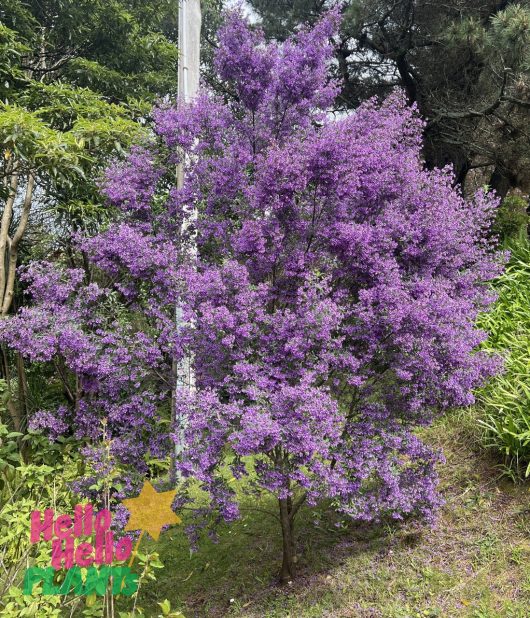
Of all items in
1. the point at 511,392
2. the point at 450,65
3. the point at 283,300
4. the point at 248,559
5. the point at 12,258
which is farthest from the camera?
the point at 450,65

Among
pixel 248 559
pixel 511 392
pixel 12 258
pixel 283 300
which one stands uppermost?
pixel 283 300

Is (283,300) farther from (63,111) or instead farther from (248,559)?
(63,111)

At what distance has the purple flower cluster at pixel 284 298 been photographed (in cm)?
258

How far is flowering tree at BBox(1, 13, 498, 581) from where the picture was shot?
258cm

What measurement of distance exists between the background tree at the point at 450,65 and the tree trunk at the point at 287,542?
496 centimetres

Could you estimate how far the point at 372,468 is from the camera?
2748 mm

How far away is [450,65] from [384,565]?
7288mm

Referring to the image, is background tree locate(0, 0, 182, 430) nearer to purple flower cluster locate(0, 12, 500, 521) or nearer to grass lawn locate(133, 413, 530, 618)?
purple flower cluster locate(0, 12, 500, 521)

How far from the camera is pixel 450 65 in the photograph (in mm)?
7805

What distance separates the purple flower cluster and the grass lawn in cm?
32

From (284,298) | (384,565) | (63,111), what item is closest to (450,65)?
(63,111)

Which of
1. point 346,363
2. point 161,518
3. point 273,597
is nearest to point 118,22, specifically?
point 346,363

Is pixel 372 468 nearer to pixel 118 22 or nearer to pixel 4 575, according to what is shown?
pixel 4 575

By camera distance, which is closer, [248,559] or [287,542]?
[287,542]
